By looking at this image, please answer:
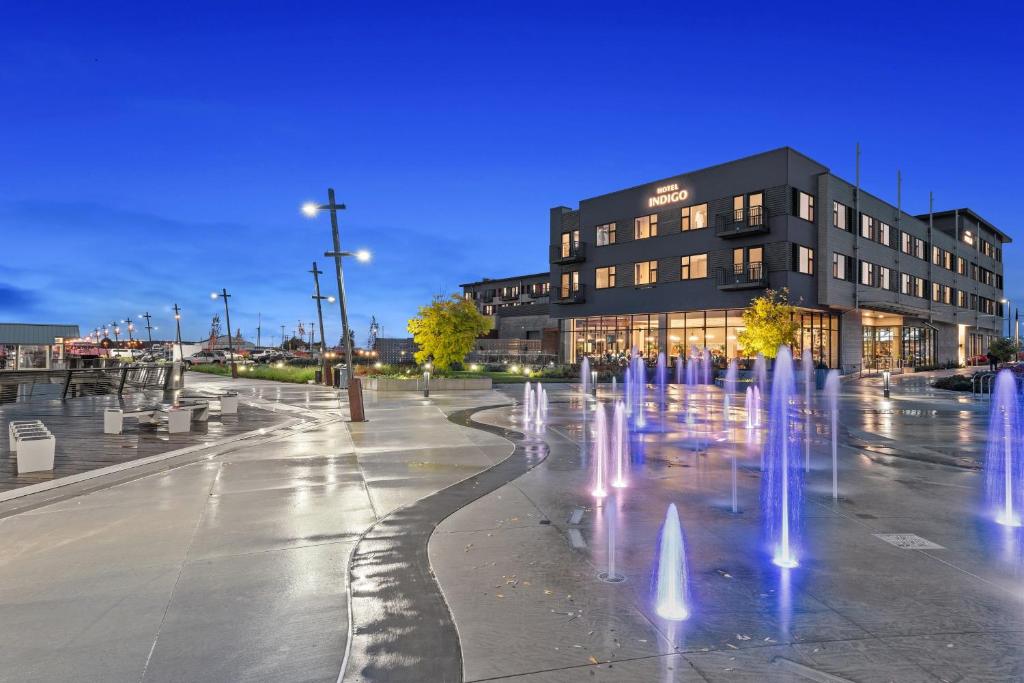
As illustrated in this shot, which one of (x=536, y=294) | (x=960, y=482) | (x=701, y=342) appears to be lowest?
(x=960, y=482)

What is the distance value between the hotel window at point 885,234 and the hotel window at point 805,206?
1149 cm

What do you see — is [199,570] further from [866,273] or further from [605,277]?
[866,273]

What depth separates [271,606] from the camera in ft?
15.8

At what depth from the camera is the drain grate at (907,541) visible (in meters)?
6.34

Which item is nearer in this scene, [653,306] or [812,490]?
[812,490]

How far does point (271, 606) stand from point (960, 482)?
395 inches

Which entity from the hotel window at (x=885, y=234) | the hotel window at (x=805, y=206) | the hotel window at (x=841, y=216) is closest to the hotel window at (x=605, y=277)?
the hotel window at (x=805, y=206)

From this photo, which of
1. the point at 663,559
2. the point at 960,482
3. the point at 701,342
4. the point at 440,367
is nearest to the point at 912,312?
the point at 701,342

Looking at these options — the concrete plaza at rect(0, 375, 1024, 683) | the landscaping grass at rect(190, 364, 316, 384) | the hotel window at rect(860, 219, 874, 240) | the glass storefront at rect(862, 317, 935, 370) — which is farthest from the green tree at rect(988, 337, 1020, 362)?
the landscaping grass at rect(190, 364, 316, 384)

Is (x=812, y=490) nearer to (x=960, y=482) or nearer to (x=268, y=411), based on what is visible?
(x=960, y=482)

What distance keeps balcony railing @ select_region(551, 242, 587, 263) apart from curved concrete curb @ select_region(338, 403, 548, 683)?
50.0m

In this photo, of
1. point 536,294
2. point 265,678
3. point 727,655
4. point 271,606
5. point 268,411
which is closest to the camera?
point 265,678

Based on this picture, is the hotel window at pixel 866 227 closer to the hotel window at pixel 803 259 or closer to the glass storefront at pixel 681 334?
the glass storefront at pixel 681 334

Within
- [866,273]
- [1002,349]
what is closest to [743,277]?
[866,273]
